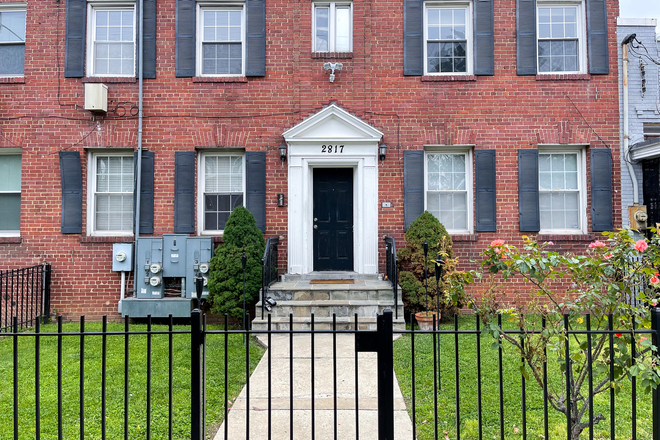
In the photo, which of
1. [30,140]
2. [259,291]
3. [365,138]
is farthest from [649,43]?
[30,140]

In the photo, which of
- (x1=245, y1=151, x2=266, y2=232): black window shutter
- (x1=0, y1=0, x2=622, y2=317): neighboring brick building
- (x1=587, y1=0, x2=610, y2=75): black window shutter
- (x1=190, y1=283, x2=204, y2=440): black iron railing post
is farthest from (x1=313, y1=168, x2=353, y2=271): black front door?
(x1=190, y1=283, x2=204, y2=440): black iron railing post

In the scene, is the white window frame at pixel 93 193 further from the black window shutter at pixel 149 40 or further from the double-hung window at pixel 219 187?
the black window shutter at pixel 149 40

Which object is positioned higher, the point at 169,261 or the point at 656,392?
the point at 169,261

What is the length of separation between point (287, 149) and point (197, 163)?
1.84m

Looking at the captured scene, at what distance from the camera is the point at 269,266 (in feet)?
26.9

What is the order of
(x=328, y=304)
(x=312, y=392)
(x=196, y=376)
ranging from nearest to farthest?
(x=196, y=376) < (x=312, y=392) < (x=328, y=304)

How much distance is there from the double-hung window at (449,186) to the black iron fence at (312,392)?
3.38m

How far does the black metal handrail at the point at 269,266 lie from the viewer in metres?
7.46

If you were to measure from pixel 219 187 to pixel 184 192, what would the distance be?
69cm

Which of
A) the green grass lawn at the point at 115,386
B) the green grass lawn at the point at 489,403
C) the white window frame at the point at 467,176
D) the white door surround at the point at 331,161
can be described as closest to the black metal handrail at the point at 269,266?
the white door surround at the point at 331,161

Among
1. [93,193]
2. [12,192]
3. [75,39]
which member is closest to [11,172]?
[12,192]

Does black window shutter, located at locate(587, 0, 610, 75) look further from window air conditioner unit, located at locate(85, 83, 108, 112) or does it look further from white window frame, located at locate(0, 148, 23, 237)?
white window frame, located at locate(0, 148, 23, 237)

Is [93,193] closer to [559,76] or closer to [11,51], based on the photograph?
[11,51]

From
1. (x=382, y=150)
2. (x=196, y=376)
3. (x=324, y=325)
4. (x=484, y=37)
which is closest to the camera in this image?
(x=196, y=376)
